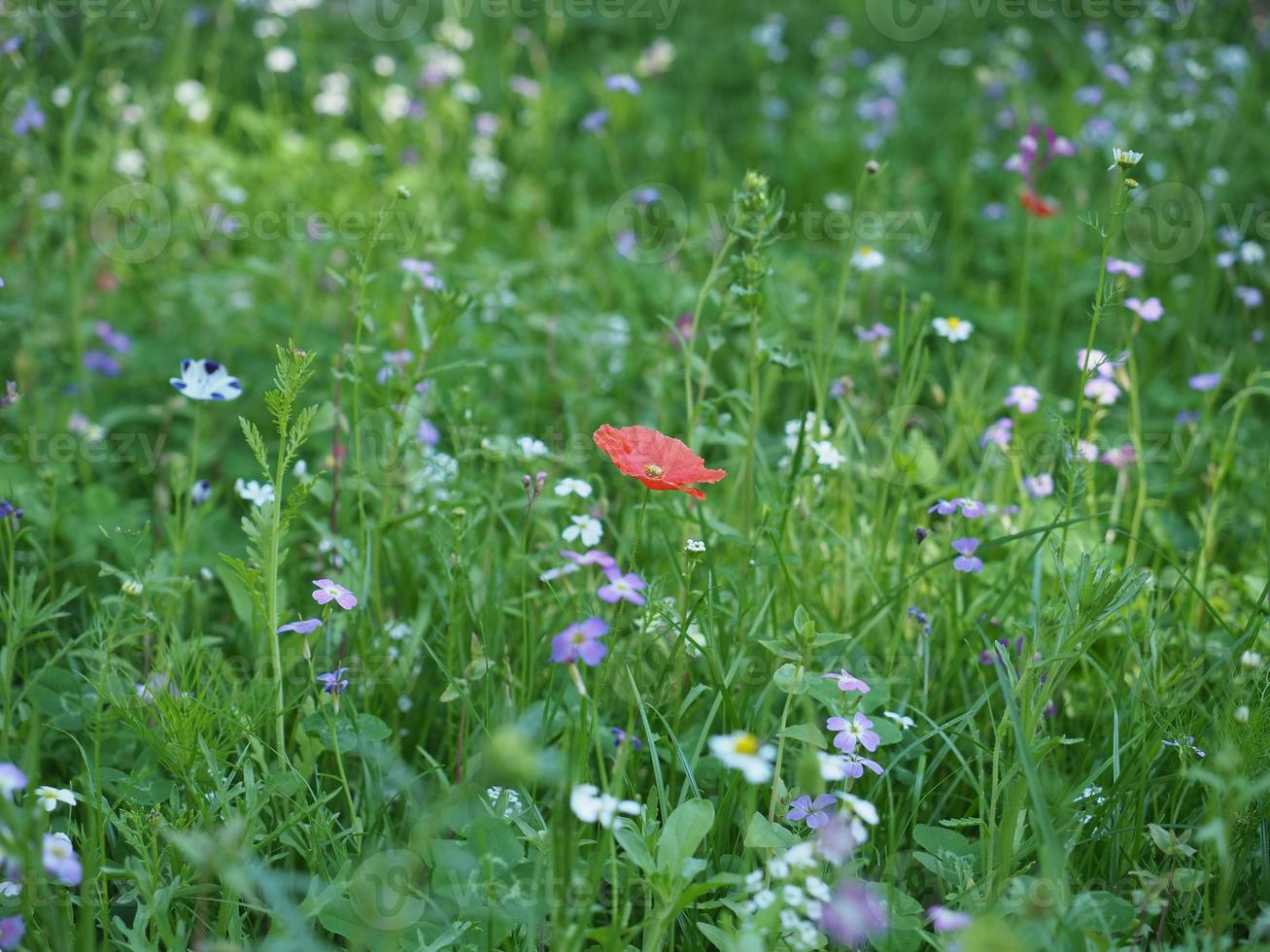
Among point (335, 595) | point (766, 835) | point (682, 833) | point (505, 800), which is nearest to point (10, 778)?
point (335, 595)

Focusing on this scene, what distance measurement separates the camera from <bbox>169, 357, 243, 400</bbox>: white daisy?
169 cm

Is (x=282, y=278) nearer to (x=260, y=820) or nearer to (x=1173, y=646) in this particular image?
(x=260, y=820)

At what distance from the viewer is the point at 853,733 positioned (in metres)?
A: 1.48

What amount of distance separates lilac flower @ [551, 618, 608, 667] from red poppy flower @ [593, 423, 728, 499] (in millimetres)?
280

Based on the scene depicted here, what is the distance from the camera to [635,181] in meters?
4.15

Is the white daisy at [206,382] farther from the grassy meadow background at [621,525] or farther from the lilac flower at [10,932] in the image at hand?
the lilac flower at [10,932]

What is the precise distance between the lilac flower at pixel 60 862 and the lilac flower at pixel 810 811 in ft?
2.65

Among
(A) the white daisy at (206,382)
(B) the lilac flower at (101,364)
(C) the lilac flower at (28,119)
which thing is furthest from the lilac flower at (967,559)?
(C) the lilac flower at (28,119)

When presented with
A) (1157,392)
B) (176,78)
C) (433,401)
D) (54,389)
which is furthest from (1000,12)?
(54,389)

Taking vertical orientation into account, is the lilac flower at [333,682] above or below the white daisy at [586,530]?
below

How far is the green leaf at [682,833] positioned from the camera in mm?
1300

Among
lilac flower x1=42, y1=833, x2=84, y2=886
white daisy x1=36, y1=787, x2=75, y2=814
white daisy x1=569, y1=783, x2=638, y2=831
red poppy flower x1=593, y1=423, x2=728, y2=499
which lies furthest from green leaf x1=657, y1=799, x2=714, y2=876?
white daisy x1=36, y1=787, x2=75, y2=814

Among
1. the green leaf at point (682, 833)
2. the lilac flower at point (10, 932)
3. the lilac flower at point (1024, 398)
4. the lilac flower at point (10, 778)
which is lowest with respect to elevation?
the lilac flower at point (10, 932)

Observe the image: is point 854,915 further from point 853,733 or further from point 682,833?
point 853,733
